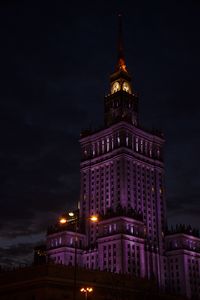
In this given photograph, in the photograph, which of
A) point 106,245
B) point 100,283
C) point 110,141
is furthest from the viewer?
point 110,141

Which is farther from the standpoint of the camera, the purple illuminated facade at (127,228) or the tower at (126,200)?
the purple illuminated facade at (127,228)

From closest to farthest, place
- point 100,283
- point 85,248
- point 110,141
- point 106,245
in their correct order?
point 100,283
point 106,245
point 85,248
point 110,141

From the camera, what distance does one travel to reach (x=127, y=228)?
172m

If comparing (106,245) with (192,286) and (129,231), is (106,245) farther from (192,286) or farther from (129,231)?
(192,286)

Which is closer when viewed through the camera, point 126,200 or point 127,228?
point 127,228

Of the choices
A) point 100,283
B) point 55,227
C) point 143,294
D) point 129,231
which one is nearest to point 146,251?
point 129,231

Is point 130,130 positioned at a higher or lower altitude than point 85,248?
higher

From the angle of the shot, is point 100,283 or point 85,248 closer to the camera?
point 100,283

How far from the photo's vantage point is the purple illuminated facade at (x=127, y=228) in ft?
563

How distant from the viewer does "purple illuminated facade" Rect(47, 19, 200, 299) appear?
172 metres

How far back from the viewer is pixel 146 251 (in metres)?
179

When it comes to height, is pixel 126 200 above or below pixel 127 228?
above

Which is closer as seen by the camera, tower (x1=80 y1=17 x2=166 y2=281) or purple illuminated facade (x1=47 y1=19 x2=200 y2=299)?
tower (x1=80 y1=17 x2=166 y2=281)

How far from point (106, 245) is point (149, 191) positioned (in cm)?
3196
